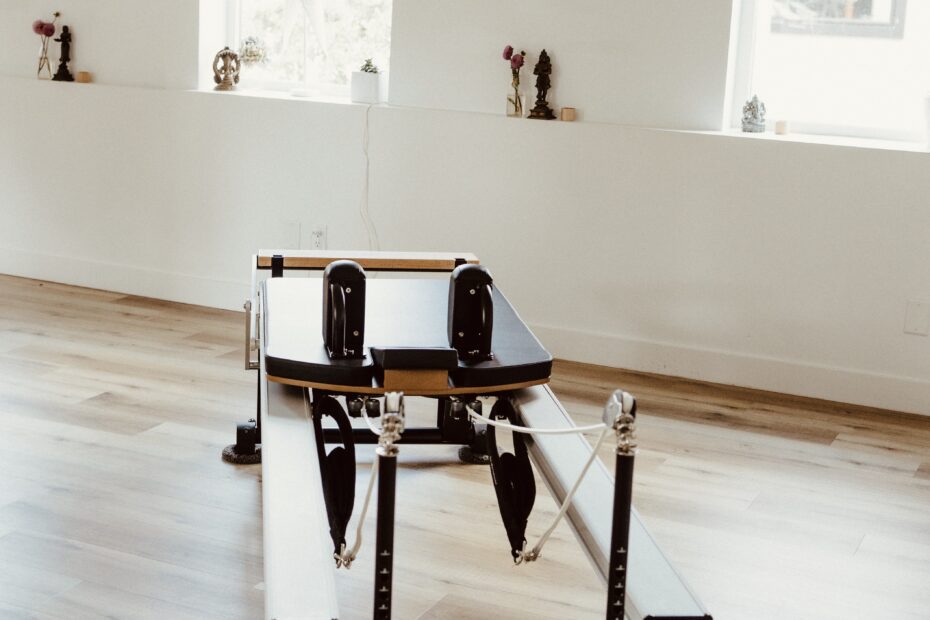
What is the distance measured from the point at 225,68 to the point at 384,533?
367cm

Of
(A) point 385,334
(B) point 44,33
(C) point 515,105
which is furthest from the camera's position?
(B) point 44,33

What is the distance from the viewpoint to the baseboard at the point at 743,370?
3656mm

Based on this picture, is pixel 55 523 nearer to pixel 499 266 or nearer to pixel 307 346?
pixel 307 346

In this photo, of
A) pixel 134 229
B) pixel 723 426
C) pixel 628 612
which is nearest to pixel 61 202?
pixel 134 229

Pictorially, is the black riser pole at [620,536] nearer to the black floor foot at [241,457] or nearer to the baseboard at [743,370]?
the black floor foot at [241,457]

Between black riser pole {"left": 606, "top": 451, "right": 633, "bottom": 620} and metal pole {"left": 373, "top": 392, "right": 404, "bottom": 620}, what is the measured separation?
26 centimetres

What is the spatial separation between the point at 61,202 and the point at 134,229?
1.35ft

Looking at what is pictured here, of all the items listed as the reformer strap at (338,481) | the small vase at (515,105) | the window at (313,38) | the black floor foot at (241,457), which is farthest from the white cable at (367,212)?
the reformer strap at (338,481)

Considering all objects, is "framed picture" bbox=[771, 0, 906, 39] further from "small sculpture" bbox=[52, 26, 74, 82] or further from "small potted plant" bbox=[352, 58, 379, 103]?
"small sculpture" bbox=[52, 26, 74, 82]

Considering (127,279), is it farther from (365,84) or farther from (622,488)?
(622,488)

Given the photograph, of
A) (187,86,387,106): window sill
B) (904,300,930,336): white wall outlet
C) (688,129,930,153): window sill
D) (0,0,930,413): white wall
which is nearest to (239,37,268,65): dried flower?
(187,86,387,106): window sill

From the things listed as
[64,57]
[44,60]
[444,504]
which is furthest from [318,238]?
[444,504]

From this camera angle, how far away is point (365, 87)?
432 cm

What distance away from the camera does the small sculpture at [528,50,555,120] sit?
396 centimetres
